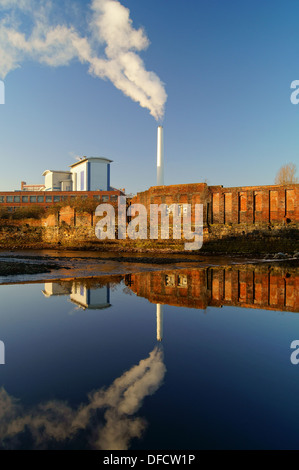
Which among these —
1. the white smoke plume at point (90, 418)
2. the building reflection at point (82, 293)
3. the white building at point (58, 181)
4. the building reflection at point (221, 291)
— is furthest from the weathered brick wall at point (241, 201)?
the white building at point (58, 181)

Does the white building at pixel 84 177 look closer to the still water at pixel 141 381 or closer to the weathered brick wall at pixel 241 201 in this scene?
the weathered brick wall at pixel 241 201

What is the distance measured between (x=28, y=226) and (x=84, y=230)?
25.8 feet

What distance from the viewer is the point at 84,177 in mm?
64375

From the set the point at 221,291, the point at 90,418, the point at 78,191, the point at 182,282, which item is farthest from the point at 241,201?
the point at 78,191

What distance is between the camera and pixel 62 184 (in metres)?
68.9

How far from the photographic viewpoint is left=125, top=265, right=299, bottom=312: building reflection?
23.2ft

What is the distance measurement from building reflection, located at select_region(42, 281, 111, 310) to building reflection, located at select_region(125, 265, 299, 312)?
3.45 ft

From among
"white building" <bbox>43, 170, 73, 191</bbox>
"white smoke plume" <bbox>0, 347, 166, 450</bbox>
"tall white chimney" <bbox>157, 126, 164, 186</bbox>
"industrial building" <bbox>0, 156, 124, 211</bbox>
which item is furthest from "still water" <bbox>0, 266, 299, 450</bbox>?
"white building" <bbox>43, 170, 73, 191</bbox>

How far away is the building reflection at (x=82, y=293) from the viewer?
6.77 m

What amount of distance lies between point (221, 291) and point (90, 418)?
6.41 metres

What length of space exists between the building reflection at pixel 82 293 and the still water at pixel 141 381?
1.12 feet

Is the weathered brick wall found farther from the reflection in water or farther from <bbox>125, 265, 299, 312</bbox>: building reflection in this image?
the reflection in water
